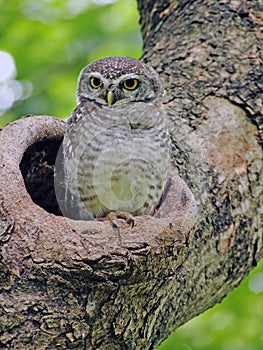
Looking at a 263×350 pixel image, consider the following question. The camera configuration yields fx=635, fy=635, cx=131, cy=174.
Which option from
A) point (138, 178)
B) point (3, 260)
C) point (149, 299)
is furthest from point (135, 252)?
point (138, 178)

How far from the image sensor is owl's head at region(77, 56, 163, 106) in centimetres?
344

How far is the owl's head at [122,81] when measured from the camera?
344cm

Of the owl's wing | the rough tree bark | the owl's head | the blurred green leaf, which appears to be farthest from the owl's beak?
the blurred green leaf

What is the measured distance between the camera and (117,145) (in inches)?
125

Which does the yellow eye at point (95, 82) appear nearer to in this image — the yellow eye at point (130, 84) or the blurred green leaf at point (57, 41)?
the yellow eye at point (130, 84)

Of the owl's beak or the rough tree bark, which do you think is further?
the owl's beak

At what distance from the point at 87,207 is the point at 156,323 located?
2.61ft

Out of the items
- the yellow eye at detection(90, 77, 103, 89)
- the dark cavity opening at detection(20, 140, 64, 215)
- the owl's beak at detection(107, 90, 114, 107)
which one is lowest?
the dark cavity opening at detection(20, 140, 64, 215)

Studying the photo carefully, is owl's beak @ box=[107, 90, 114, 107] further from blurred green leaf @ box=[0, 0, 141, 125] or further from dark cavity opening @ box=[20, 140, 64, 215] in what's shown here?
blurred green leaf @ box=[0, 0, 141, 125]

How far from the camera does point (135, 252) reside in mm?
2324

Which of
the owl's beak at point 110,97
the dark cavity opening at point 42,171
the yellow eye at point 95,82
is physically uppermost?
the yellow eye at point 95,82

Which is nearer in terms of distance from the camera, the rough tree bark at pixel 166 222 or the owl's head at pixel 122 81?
the rough tree bark at pixel 166 222

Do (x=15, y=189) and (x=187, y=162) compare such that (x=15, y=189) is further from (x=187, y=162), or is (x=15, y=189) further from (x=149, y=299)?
(x=187, y=162)

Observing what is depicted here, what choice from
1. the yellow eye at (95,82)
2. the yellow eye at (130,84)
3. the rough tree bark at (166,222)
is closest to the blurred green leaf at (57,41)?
the rough tree bark at (166,222)
